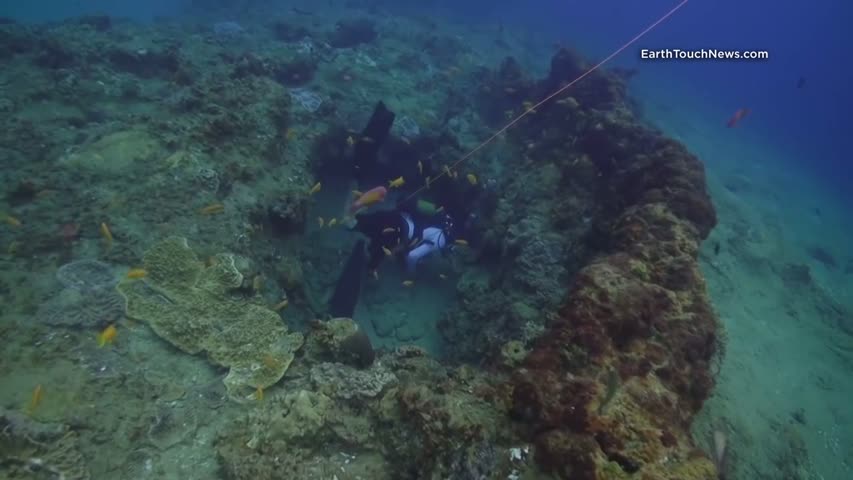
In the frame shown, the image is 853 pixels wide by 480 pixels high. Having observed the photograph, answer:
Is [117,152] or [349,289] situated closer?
[117,152]

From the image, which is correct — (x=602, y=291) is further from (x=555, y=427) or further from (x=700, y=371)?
(x=555, y=427)

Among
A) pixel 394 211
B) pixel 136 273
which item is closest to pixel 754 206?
pixel 394 211

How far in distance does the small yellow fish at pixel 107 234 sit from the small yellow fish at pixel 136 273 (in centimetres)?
66

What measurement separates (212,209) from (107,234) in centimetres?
131

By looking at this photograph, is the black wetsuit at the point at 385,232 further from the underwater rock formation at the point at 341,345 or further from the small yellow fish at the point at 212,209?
the underwater rock formation at the point at 341,345

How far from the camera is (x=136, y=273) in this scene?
5.23 meters

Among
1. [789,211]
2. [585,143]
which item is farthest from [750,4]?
[585,143]

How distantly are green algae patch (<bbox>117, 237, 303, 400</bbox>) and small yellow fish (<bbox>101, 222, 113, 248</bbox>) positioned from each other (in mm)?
613

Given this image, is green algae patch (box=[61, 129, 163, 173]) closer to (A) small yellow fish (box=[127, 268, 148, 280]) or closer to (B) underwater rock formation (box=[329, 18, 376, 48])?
(A) small yellow fish (box=[127, 268, 148, 280])

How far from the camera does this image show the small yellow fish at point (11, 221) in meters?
5.76

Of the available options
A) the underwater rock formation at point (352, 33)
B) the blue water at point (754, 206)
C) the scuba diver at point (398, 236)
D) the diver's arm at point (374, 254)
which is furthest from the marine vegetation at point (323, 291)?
the underwater rock formation at point (352, 33)

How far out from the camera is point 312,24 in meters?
21.8

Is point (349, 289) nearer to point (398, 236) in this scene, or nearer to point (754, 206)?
point (398, 236)

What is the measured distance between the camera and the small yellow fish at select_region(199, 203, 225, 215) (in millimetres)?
6512
